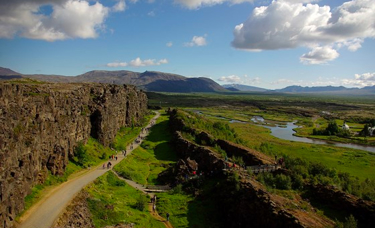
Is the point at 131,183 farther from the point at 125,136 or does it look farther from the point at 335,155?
the point at 335,155

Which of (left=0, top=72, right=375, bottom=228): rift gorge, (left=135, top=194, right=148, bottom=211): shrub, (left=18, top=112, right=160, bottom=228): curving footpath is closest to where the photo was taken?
(left=18, top=112, right=160, bottom=228): curving footpath

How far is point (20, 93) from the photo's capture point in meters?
40.9

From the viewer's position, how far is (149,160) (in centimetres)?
7281

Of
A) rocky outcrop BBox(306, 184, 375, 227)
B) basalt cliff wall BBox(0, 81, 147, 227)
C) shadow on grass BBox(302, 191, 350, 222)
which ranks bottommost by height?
shadow on grass BBox(302, 191, 350, 222)

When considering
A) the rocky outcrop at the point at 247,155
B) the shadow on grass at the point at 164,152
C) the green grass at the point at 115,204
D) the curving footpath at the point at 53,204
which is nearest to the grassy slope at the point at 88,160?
the curving footpath at the point at 53,204

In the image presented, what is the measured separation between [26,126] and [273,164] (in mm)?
41540

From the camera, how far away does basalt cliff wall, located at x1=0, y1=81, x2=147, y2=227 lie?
32969 mm

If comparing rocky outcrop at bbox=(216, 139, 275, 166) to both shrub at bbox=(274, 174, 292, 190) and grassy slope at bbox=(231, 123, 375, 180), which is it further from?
grassy slope at bbox=(231, 123, 375, 180)

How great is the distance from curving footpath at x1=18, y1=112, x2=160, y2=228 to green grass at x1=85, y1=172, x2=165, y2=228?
86.5 inches

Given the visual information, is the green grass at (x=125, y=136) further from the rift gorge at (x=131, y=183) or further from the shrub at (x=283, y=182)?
the shrub at (x=283, y=182)

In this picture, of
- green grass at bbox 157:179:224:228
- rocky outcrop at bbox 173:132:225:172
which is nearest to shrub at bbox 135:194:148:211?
green grass at bbox 157:179:224:228

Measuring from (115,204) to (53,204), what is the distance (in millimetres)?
9299

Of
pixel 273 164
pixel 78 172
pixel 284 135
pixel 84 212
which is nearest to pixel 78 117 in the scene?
pixel 78 172

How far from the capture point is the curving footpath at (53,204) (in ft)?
106
